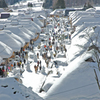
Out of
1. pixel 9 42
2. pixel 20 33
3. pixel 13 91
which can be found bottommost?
pixel 20 33

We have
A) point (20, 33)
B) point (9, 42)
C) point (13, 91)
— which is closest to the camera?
point (13, 91)

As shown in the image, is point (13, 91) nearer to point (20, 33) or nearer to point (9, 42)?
point (9, 42)

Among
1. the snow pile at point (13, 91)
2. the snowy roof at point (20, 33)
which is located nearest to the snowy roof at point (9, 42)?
the snowy roof at point (20, 33)

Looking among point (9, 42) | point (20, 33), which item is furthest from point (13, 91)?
point (20, 33)

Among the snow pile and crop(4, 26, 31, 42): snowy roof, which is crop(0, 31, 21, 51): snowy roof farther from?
the snow pile

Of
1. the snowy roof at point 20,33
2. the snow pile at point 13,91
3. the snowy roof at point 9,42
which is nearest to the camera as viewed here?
the snow pile at point 13,91

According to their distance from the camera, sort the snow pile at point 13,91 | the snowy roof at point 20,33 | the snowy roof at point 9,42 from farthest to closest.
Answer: the snowy roof at point 20,33, the snowy roof at point 9,42, the snow pile at point 13,91

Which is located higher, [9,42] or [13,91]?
[13,91]

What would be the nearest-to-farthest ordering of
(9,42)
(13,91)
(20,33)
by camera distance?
(13,91), (9,42), (20,33)

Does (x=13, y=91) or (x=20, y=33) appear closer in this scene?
(x=13, y=91)

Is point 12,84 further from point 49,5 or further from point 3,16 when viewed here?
point 49,5

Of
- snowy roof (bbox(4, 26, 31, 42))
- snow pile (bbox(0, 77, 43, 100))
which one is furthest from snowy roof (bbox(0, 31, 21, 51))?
snow pile (bbox(0, 77, 43, 100))

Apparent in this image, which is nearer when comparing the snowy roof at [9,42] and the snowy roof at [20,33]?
the snowy roof at [9,42]

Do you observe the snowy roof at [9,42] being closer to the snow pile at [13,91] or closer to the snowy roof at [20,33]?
the snowy roof at [20,33]
